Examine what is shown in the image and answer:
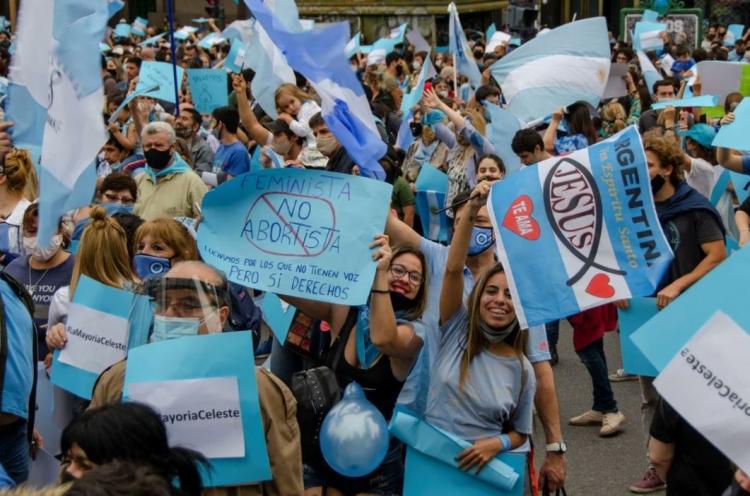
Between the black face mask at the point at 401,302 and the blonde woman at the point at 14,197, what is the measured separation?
2.78 m

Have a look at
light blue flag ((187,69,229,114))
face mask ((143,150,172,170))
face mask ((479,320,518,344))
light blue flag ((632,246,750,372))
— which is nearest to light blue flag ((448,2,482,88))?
light blue flag ((187,69,229,114))

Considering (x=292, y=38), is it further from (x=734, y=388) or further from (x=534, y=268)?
(x=734, y=388)

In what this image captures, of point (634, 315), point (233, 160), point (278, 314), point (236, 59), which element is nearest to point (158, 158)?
point (233, 160)

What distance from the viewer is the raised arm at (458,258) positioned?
4562mm

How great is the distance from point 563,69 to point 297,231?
14.7 ft

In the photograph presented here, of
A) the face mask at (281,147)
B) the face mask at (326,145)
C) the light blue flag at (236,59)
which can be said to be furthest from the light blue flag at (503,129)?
the light blue flag at (236,59)

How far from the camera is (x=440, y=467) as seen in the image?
179 inches

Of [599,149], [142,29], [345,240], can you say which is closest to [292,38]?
Answer: [345,240]

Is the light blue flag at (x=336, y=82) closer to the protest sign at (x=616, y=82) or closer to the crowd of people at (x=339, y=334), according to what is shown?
the crowd of people at (x=339, y=334)

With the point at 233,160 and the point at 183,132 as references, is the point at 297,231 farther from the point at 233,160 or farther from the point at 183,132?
the point at 183,132

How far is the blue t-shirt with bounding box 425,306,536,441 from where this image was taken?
14.8ft

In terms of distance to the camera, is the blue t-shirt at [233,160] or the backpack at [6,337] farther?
the blue t-shirt at [233,160]

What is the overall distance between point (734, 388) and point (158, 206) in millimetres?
5061

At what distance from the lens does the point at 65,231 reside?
6.77 meters
